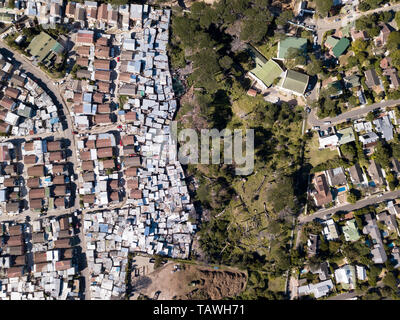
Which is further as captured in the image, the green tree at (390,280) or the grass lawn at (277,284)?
the grass lawn at (277,284)

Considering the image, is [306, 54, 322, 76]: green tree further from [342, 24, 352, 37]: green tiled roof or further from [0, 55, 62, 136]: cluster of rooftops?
[0, 55, 62, 136]: cluster of rooftops

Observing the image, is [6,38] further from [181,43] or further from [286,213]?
[286,213]

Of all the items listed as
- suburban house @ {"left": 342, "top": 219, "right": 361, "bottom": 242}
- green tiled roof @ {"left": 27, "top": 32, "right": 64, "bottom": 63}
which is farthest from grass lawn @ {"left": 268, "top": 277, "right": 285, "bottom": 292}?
green tiled roof @ {"left": 27, "top": 32, "right": 64, "bottom": 63}

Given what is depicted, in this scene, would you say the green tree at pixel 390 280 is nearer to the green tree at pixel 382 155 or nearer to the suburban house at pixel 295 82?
the green tree at pixel 382 155

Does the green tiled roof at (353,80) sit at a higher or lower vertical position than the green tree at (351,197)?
higher

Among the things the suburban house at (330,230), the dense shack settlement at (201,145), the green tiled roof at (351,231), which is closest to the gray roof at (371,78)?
the dense shack settlement at (201,145)

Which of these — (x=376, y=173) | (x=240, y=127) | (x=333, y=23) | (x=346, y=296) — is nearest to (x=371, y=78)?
(x=333, y=23)
